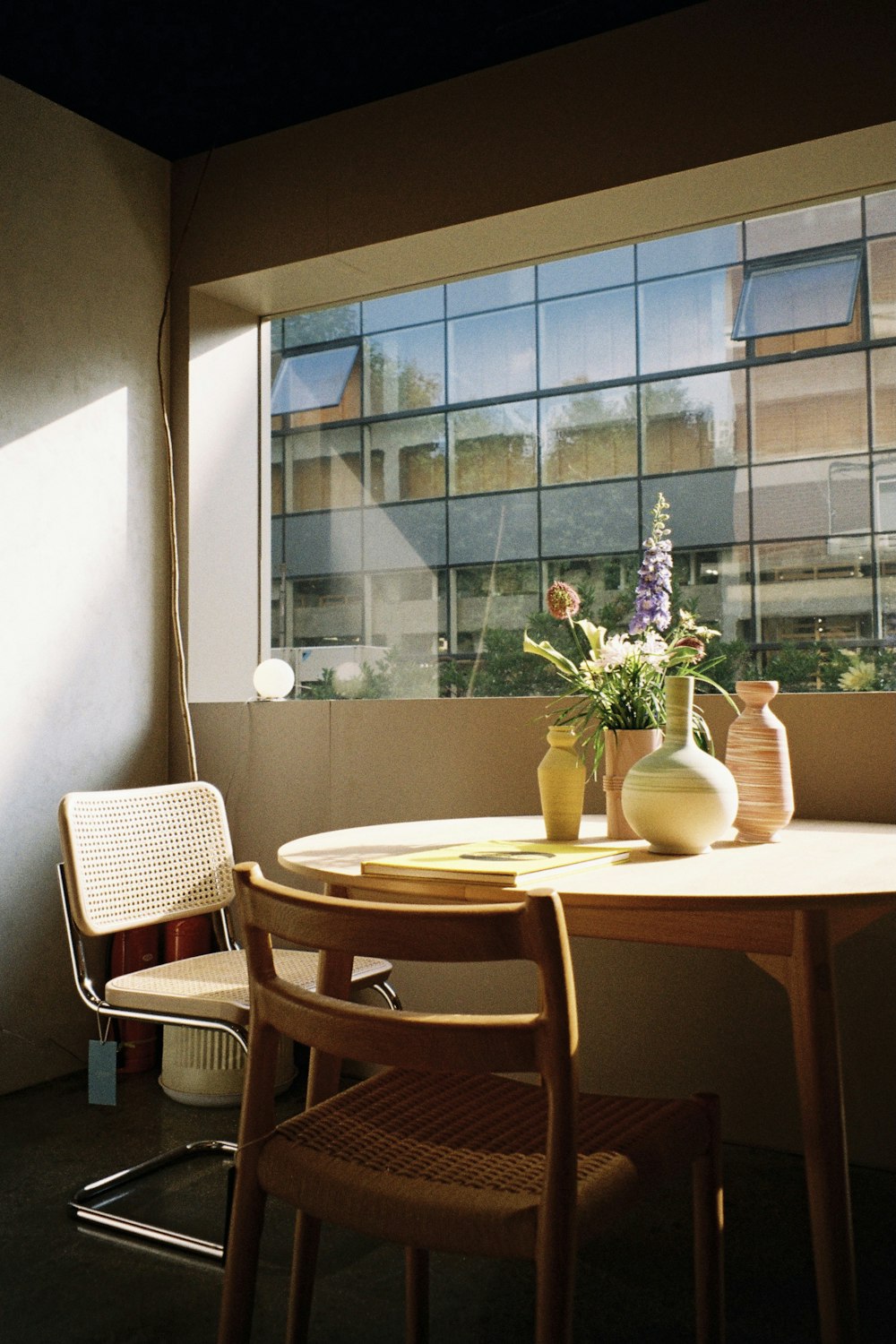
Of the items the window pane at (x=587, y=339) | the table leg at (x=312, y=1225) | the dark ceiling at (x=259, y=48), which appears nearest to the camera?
the table leg at (x=312, y=1225)

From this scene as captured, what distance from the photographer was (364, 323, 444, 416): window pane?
11.5 ft

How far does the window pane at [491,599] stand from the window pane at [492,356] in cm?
53

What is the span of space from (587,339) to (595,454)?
341 millimetres

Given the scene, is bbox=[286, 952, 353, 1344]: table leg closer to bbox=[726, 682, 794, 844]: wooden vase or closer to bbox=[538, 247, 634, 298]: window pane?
bbox=[726, 682, 794, 844]: wooden vase

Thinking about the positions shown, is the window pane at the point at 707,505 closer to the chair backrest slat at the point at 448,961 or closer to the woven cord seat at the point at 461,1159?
the woven cord seat at the point at 461,1159

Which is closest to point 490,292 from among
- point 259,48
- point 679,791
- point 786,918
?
point 259,48

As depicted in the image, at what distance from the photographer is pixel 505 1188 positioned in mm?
1229

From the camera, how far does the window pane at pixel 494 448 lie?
3330 mm

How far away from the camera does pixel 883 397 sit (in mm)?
2812

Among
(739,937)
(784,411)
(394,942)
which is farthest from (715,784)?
(784,411)

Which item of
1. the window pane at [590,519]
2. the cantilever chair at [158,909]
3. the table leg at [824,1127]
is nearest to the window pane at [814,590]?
the window pane at [590,519]

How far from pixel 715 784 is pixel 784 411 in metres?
1.45

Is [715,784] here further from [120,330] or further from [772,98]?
[120,330]

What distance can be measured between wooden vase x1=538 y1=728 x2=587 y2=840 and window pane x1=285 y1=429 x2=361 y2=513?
1.71 metres
